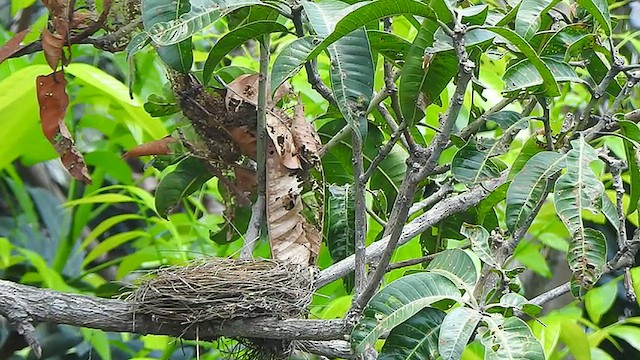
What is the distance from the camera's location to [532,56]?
1.77 feet

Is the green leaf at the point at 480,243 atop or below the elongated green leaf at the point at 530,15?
below

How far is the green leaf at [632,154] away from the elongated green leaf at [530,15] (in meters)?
0.11

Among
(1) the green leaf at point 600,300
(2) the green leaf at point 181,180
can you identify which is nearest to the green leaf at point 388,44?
(2) the green leaf at point 181,180

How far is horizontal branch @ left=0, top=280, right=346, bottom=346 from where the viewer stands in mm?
605

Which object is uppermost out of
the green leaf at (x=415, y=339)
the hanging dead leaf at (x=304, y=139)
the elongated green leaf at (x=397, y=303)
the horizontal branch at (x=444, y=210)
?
the hanging dead leaf at (x=304, y=139)

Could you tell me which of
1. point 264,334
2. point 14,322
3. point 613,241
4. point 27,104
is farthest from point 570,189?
point 613,241

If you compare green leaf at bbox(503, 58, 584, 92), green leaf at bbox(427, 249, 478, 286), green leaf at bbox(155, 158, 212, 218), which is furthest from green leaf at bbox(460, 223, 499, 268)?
green leaf at bbox(155, 158, 212, 218)

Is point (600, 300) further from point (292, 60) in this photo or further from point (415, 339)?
point (292, 60)

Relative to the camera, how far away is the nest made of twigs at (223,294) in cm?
63

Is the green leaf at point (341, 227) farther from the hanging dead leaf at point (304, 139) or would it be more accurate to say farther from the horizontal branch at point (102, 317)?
the horizontal branch at point (102, 317)

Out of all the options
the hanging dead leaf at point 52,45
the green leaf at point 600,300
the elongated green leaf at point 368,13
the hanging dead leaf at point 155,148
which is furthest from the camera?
the green leaf at point 600,300

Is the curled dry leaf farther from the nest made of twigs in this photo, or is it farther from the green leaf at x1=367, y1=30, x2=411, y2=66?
the green leaf at x1=367, y1=30, x2=411, y2=66

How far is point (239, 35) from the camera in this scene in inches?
24.7

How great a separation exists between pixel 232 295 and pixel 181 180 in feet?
0.79
